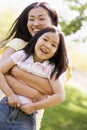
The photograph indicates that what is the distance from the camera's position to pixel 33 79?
2859 mm

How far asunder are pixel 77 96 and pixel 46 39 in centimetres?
895

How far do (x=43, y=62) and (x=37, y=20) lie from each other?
1.13ft

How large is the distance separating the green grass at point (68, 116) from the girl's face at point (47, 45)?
4758 millimetres

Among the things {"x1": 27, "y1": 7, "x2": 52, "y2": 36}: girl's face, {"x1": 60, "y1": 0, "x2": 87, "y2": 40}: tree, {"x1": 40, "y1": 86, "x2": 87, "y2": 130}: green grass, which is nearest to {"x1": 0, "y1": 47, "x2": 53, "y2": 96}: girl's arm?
{"x1": 27, "y1": 7, "x2": 52, "y2": 36}: girl's face

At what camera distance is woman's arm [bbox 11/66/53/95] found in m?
2.86

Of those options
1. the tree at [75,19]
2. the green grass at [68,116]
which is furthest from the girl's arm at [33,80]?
the tree at [75,19]

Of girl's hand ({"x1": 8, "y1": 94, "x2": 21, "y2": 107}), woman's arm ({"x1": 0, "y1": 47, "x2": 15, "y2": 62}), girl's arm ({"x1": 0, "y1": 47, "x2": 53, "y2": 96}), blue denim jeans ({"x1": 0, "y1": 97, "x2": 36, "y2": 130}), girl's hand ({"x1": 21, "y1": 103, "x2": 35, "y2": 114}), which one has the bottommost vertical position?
blue denim jeans ({"x1": 0, "y1": 97, "x2": 36, "y2": 130})

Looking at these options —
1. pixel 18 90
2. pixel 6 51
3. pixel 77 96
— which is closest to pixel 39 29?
pixel 6 51

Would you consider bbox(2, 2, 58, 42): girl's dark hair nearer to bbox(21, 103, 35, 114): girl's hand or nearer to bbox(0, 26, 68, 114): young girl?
bbox(0, 26, 68, 114): young girl

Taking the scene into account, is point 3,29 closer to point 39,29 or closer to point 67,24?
point 67,24

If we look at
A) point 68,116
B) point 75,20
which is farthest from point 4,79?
point 75,20

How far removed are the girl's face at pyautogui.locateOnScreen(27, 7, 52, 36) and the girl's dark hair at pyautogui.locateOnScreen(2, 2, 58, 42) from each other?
0.03 meters

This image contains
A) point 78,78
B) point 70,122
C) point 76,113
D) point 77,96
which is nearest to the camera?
point 70,122

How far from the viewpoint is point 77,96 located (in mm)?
11664
